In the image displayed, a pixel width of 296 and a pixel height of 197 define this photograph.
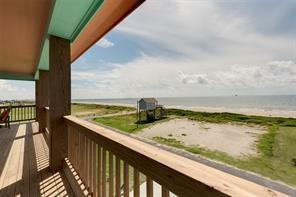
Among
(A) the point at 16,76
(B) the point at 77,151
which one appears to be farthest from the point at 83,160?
(A) the point at 16,76

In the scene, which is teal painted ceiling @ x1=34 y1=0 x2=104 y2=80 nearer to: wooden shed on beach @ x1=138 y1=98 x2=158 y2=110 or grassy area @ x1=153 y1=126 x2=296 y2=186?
grassy area @ x1=153 y1=126 x2=296 y2=186

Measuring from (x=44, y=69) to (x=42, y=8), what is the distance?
426cm

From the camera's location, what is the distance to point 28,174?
294 cm

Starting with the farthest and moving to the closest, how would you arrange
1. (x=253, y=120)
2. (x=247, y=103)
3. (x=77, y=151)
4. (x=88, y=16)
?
(x=247, y=103)
(x=253, y=120)
(x=77, y=151)
(x=88, y=16)

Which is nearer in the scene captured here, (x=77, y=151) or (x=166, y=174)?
(x=166, y=174)

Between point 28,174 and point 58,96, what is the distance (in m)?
1.29

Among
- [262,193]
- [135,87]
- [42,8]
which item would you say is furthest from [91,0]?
[135,87]

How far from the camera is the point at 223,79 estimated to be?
4766cm

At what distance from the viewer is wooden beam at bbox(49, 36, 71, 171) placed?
9.53ft

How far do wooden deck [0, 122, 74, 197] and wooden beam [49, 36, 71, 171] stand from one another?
29cm

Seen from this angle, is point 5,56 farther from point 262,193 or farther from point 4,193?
point 262,193

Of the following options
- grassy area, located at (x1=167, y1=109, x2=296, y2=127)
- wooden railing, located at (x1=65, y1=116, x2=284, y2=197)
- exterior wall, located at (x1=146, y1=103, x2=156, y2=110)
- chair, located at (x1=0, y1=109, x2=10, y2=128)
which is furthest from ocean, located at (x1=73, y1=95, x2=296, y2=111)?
wooden railing, located at (x1=65, y1=116, x2=284, y2=197)

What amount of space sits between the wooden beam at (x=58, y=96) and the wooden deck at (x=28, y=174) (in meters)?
0.29

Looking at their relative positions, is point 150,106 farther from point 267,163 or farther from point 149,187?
point 149,187
